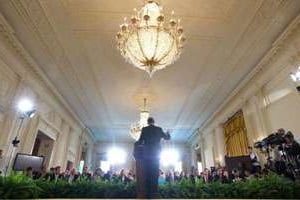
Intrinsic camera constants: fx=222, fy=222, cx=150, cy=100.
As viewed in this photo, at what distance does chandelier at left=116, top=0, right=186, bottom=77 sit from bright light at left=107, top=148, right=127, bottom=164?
15437 millimetres

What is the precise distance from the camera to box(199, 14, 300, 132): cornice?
5944 mm

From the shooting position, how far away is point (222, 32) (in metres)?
6.24

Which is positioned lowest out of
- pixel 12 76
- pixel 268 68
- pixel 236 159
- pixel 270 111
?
pixel 236 159

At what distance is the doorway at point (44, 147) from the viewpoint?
9.75 meters

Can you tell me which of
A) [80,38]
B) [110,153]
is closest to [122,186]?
[80,38]

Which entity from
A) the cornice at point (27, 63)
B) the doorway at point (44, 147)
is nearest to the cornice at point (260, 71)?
the cornice at point (27, 63)

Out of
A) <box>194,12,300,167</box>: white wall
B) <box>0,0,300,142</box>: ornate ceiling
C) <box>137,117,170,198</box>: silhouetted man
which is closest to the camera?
<box>137,117,170,198</box>: silhouetted man

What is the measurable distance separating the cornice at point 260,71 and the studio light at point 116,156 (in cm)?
963

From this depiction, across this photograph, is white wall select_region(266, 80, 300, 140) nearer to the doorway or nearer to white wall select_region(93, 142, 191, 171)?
the doorway

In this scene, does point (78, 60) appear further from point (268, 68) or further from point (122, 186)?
point (268, 68)

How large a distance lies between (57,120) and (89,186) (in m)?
→ 6.57

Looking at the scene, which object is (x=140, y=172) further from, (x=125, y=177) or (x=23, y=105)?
(x=23, y=105)

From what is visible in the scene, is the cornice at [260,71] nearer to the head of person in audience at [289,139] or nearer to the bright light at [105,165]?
the head of person in audience at [289,139]

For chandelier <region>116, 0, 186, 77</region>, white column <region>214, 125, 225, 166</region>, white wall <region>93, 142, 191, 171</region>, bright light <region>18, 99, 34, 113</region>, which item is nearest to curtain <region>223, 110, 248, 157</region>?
white column <region>214, 125, 225, 166</region>
